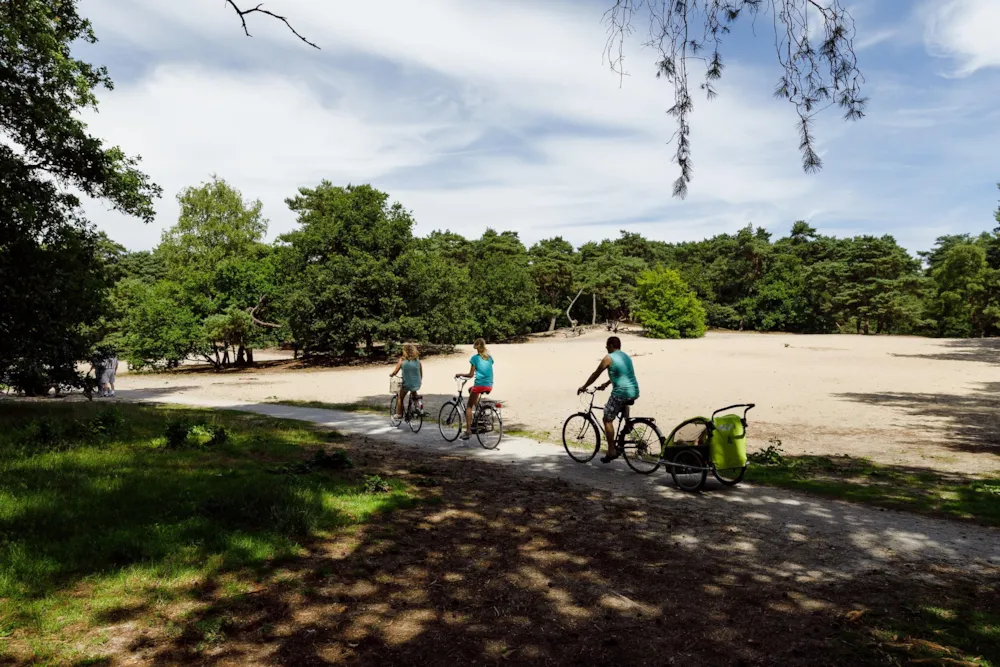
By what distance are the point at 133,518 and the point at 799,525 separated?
291 inches

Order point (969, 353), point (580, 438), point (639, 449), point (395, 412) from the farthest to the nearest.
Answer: point (969, 353)
point (395, 412)
point (580, 438)
point (639, 449)

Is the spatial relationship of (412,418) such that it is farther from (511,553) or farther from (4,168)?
(4,168)

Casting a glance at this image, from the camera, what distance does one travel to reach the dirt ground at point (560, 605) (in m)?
3.73

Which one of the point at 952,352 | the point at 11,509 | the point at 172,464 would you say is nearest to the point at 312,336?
the point at 172,464

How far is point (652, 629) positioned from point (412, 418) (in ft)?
31.4

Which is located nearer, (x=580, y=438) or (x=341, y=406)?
(x=580, y=438)

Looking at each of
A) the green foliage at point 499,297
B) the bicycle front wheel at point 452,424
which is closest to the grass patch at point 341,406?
the bicycle front wheel at point 452,424

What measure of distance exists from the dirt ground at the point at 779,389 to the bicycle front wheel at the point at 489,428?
180 centimetres

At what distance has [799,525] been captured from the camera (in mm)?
6500

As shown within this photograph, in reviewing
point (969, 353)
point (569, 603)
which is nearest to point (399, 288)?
point (569, 603)

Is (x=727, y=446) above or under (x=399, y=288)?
under

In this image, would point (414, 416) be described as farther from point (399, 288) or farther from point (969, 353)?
point (969, 353)

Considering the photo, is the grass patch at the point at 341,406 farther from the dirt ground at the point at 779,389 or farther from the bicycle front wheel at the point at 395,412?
the bicycle front wheel at the point at 395,412

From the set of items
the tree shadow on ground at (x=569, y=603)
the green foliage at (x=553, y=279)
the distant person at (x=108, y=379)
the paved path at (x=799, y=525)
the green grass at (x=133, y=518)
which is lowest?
the paved path at (x=799, y=525)
